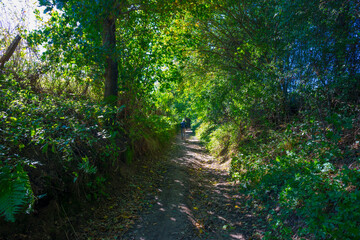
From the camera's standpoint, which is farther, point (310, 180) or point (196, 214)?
point (196, 214)

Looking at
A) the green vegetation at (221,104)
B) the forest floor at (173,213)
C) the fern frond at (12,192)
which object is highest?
the green vegetation at (221,104)

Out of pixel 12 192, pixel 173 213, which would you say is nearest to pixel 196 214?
pixel 173 213

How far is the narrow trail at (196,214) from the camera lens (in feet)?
13.9

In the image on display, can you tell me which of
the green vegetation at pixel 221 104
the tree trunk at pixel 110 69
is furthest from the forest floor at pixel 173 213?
the tree trunk at pixel 110 69

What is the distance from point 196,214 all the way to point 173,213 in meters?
0.59

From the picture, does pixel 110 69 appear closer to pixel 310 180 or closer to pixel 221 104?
pixel 221 104

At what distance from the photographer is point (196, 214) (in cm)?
513

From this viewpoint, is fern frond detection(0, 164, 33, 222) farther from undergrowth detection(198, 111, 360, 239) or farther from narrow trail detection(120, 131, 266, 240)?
undergrowth detection(198, 111, 360, 239)

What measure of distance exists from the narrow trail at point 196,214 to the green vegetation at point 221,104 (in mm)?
489

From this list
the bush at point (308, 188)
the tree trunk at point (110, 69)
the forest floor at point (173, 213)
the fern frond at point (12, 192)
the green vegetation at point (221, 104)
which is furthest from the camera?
the tree trunk at point (110, 69)

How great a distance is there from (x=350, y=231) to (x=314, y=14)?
16.5 feet

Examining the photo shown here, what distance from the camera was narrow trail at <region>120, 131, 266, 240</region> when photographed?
4.23 meters

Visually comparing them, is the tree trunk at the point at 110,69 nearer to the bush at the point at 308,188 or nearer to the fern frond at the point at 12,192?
the fern frond at the point at 12,192

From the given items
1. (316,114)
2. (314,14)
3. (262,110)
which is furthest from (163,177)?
(314,14)
